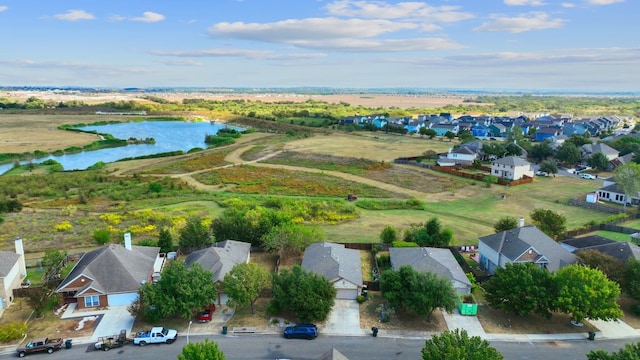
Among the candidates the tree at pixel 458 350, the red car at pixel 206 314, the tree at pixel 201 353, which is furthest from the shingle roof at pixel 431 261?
the tree at pixel 201 353

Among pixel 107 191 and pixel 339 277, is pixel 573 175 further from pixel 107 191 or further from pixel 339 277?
pixel 107 191

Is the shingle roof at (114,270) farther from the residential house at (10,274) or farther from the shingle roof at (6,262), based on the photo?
the shingle roof at (6,262)

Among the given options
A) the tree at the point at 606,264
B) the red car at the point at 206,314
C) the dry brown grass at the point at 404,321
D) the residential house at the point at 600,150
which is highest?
the residential house at the point at 600,150

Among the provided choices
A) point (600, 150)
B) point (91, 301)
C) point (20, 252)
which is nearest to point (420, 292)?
point (91, 301)

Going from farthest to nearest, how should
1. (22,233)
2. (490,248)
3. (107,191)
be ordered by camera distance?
1. (107,191)
2. (22,233)
3. (490,248)

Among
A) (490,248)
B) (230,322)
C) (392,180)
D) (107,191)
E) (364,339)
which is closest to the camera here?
(364,339)

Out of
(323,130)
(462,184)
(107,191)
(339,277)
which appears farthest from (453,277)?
(323,130)
